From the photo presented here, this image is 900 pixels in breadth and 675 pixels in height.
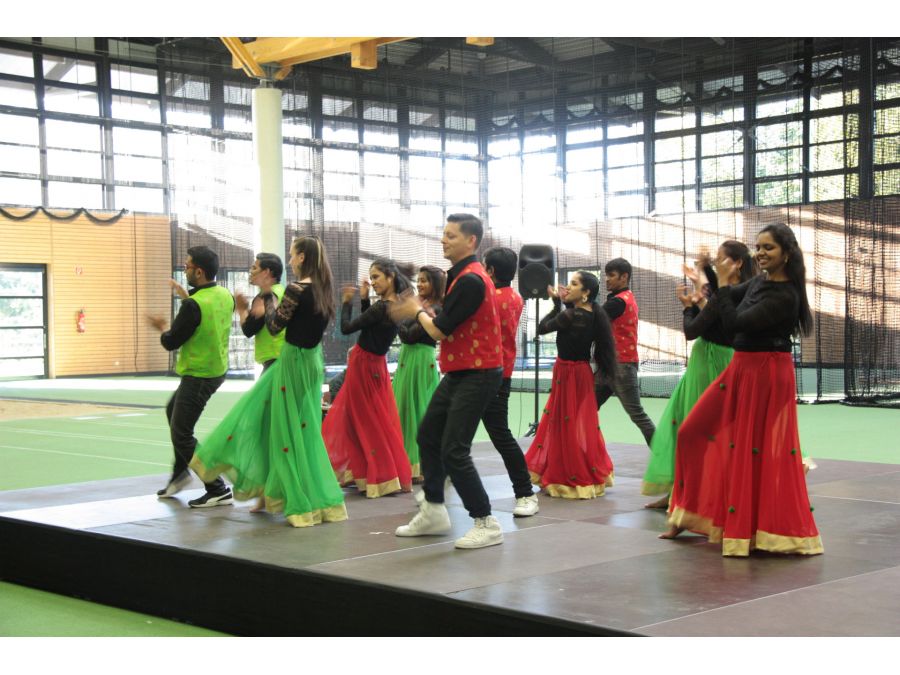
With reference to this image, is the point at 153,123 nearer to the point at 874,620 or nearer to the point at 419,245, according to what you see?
the point at 419,245

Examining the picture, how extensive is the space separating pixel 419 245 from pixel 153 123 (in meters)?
6.02

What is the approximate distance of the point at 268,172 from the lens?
46.5 feet

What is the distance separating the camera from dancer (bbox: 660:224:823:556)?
4.47 m

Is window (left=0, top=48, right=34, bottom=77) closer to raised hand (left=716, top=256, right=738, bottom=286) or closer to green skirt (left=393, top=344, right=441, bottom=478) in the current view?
green skirt (left=393, top=344, right=441, bottom=478)

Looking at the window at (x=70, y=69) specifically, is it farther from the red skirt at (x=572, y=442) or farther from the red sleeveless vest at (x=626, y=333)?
the red skirt at (x=572, y=442)

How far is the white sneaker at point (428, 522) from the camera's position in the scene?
4906mm

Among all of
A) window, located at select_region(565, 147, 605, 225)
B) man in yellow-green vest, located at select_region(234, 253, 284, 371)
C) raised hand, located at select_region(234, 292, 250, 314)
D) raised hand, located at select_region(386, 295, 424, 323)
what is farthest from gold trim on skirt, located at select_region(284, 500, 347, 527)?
window, located at select_region(565, 147, 605, 225)

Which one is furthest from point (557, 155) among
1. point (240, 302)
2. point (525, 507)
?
point (525, 507)

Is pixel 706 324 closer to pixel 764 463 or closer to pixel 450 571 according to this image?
pixel 764 463

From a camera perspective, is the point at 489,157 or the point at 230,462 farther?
the point at 489,157

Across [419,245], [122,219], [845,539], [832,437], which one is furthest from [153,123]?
[845,539]

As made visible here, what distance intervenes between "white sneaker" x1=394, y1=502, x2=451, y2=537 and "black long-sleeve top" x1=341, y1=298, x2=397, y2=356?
1613mm

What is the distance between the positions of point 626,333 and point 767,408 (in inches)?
101
